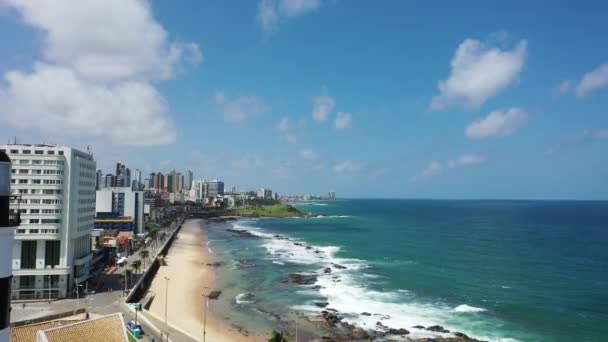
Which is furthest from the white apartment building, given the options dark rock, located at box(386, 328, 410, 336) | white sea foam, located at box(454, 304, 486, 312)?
white sea foam, located at box(454, 304, 486, 312)

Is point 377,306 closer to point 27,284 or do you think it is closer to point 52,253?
point 52,253

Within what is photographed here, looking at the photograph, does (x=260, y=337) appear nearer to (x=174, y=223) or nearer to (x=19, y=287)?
(x=19, y=287)

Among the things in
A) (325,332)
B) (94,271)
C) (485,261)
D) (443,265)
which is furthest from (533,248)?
(94,271)

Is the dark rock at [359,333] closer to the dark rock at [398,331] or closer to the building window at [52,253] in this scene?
the dark rock at [398,331]

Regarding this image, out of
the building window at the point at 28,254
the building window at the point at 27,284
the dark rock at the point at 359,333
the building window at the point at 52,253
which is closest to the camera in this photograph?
the dark rock at the point at 359,333

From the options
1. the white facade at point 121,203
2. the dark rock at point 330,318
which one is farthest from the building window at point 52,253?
the white facade at point 121,203
